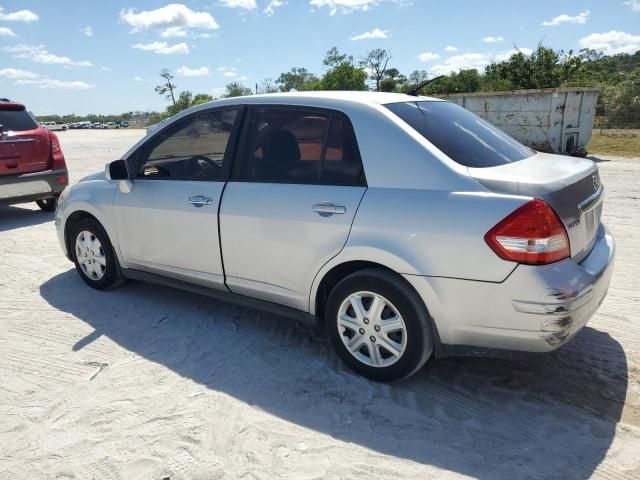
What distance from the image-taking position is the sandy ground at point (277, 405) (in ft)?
8.27

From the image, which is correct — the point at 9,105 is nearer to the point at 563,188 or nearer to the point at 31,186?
the point at 31,186

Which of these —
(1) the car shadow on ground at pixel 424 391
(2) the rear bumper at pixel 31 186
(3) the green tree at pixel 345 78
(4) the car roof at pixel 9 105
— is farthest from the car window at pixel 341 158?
(3) the green tree at pixel 345 78

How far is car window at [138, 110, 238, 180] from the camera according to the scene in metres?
3.78

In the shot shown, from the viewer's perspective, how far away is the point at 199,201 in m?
3.76

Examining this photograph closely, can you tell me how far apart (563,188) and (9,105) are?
8.04 m

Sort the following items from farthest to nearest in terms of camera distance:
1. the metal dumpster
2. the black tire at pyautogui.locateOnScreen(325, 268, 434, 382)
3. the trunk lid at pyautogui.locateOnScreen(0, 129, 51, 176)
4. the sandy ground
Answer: the metal dumpster
the trunk lid at pyautogui.locateOnScreen(0, 129, 51, 176)
the black tire at pyautogui.locateOnScreen(325, 268, 434, 382)
the sandy ground

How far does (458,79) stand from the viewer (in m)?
33.9

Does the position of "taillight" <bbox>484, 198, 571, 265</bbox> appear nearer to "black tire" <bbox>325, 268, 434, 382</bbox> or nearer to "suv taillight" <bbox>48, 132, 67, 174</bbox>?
"black tire" <bbox>325, 268, 434, 382</bbox>

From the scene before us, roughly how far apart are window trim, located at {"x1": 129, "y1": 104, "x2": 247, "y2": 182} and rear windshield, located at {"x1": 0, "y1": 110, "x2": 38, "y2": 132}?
4.64 metres

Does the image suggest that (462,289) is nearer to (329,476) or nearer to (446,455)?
(446,455)

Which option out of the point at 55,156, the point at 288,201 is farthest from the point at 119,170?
the point at 55,156

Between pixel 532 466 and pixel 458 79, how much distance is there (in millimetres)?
34514

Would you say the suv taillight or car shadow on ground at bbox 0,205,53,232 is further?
the suv taillight

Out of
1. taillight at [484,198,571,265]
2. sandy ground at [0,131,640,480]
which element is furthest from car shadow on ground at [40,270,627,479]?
taillight at [484,198,571,265]
